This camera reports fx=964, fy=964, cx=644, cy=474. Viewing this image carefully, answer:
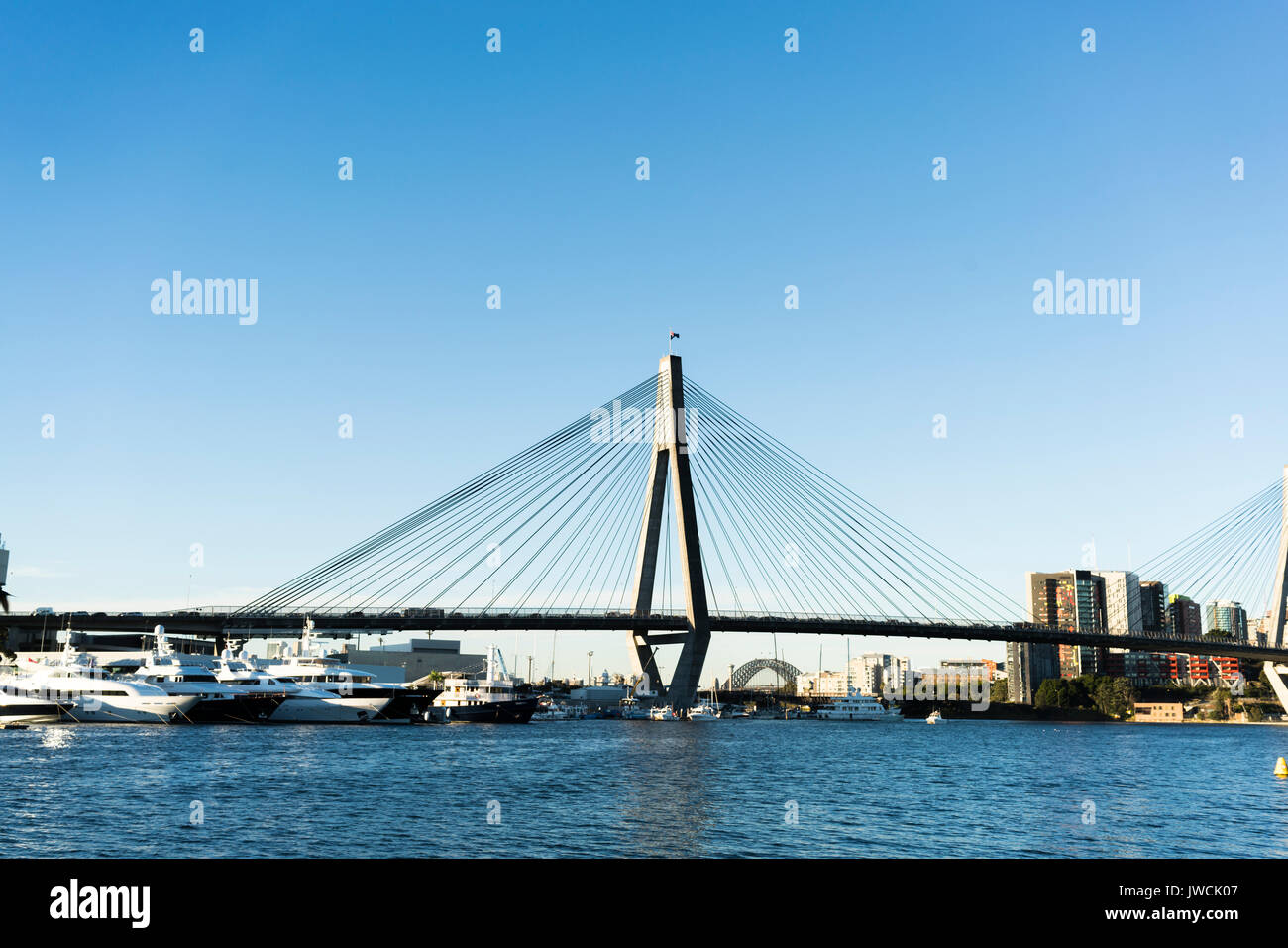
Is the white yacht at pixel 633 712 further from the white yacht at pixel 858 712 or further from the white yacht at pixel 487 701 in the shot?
the white yacht at pixel 858 712

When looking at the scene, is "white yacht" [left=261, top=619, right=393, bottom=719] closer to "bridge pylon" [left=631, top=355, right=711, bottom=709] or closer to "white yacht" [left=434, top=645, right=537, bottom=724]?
"white yacht" [left=434, top=645, right=537, bottom=724]

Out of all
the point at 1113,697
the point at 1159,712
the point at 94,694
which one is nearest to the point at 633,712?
the point at 94,694

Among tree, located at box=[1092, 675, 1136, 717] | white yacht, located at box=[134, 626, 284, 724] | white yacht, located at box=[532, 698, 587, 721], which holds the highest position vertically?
white yacht, located at box=[134, 626, 284, 724]

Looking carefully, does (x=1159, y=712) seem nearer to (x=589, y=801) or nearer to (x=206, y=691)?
(x=206, y=691)

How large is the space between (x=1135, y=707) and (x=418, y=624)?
449 ft

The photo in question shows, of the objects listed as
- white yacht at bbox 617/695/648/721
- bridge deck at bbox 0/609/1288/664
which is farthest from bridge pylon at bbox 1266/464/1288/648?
white yacht at bbox 617/695/648/721

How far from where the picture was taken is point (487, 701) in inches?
3644

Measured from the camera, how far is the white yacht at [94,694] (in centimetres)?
6988

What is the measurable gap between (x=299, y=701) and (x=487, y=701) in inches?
791

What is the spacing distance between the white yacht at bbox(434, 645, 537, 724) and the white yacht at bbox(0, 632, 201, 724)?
24.8 m

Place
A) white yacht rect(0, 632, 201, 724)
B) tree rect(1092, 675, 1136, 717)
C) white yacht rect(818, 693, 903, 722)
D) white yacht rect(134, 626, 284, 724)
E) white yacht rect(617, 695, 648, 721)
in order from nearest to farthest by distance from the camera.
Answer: white yacht rect(0, 632, 201, 724), white yacht rect(134, 626, 284, 724), white yacht rect(617, 695, 648, 721), white yacht rect(818, 693, 903, 722), tree rect(1092, 675, 1136, 717)

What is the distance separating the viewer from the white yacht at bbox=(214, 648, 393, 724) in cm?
7744
